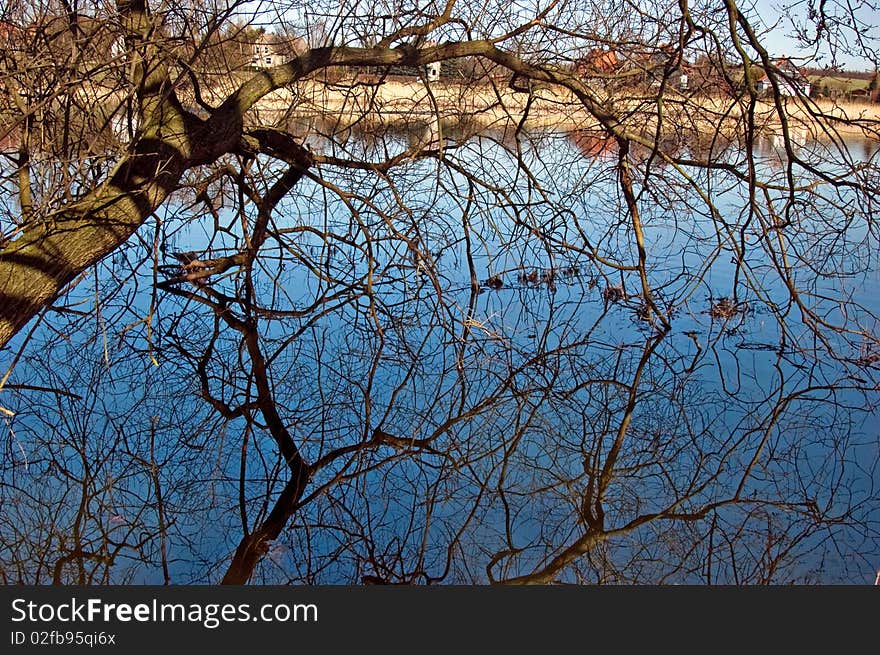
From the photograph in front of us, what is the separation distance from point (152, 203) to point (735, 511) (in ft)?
6.08

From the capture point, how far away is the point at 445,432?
8.15ft

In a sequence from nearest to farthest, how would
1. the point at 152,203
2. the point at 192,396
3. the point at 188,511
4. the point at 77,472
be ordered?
1. the point at 188,511
2. the point at 77,472
3. the point at 192,396
4. the point at 152,203

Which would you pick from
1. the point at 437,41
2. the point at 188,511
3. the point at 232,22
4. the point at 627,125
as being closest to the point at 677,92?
the point at 627,125

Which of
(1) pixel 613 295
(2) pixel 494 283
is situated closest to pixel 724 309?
(1) pixel 613 295

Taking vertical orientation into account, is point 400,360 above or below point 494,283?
below

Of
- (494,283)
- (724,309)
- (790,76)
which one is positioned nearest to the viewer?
(790,76)

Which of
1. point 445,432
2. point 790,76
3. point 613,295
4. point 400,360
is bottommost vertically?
point 445,432

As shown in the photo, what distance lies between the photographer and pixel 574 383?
9.69ft

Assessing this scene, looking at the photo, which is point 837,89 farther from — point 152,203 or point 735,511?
point 152,203

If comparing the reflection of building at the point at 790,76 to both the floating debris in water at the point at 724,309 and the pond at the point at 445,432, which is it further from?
the floating debris in water at the point at 724,309

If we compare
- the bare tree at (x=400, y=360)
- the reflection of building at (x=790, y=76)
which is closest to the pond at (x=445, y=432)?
the bare tree at (x=400, y=360)

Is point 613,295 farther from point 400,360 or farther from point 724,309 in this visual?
point 400,360

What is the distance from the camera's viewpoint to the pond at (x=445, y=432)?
184 centimetres

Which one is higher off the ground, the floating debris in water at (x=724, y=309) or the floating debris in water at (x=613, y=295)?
the floating debris in water at (x=613, y=295)
